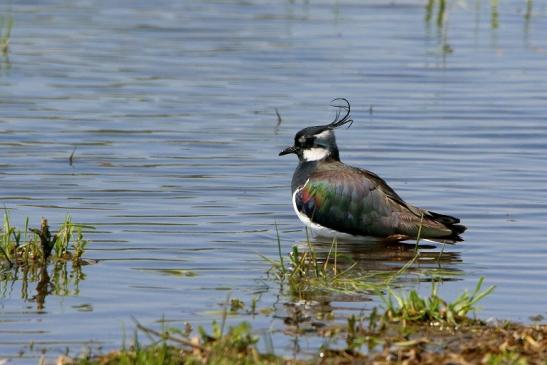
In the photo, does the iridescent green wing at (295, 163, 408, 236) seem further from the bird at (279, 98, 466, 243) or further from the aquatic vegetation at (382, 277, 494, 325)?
the aquatic vegetation at (382, 277, 494, 325)

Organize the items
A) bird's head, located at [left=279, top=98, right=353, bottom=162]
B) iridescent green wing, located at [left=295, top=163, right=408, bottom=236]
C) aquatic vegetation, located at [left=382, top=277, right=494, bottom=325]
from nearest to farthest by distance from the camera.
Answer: aquatic vegetation, located at [left=382, top=277, right=494, bottom=325] < iridescent green wing, located at [left=295, top=163, right=408, bottom=236] < bird's head, located at [left=279, top=98, right=353, bottom=162]

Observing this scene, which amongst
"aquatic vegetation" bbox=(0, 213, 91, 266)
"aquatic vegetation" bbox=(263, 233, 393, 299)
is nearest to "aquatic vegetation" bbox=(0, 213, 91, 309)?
"aquatic vegetation" bbox=(0, 213, 91, 266)

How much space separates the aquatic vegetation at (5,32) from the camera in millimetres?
17188

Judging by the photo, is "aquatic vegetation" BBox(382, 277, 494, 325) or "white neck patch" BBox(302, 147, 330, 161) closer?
"aquatic vegetation" BBox(382, 277, 494, 325)

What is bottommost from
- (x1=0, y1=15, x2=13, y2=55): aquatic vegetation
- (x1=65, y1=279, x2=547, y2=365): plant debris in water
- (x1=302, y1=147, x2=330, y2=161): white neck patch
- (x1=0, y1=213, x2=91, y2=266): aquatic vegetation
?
(x1=65, y1=279, x2=547, y2=365): plant debris in water

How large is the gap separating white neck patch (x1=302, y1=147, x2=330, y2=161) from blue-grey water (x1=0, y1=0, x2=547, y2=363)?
49 centimetres

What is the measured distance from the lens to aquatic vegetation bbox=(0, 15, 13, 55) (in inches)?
677

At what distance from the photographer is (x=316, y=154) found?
412 inches

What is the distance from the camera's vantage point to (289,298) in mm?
7645

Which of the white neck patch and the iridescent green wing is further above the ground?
the white neck patch

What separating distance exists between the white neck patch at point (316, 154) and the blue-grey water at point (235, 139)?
0.49m

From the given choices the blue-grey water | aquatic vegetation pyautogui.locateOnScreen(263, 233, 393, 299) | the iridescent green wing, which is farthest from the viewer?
the iridescent green wing

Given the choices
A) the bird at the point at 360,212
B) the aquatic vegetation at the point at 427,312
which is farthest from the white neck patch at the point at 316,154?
the aquatic vegetation at the point at 427,312

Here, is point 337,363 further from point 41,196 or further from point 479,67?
point 479,67
